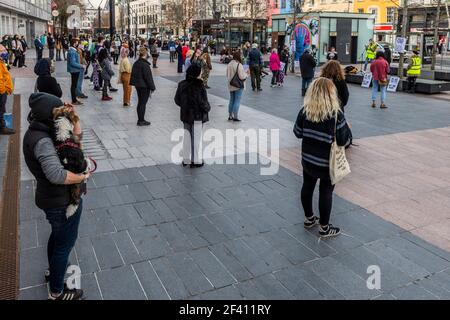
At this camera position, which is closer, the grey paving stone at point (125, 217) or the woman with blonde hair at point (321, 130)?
the woman with blonde hair at point (321, 130)

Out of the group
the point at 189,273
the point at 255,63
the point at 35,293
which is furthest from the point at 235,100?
the point at 35,293

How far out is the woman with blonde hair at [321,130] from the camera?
4637mm

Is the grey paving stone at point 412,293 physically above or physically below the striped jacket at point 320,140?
below

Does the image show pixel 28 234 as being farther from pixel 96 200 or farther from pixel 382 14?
pixel 382 14

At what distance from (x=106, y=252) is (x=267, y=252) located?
164 centimetres

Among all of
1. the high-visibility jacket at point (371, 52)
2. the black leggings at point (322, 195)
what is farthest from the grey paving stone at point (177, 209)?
the high-visibility jacket at point (371, 52)

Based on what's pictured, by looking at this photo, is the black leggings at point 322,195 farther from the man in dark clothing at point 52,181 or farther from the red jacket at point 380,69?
the red jacket at point 380,69

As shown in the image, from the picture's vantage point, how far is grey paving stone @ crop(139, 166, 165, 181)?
273 inches

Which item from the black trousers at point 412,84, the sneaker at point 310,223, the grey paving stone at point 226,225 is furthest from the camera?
the black trousers at point 412,84

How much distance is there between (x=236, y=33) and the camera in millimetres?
41906

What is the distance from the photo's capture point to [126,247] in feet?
15.3

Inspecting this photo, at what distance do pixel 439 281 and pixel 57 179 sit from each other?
344cm
